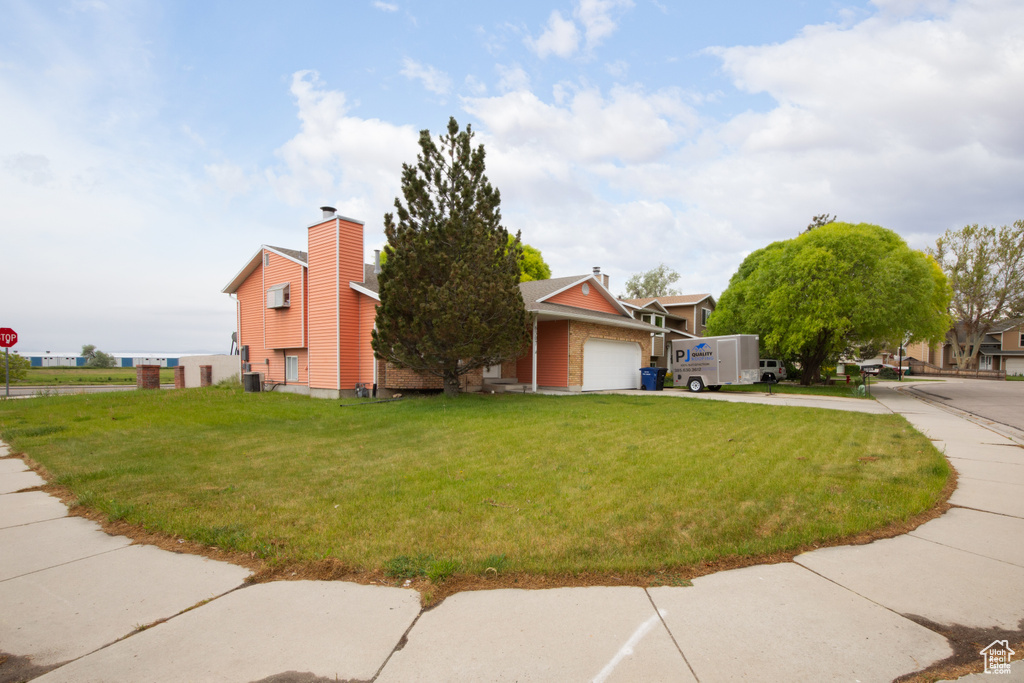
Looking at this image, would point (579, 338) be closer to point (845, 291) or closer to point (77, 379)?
point (845, 291)

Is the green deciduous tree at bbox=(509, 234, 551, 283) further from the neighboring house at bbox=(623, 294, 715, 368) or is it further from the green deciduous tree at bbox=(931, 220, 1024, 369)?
the green deciduous tree at bbox=(931, 220, 1024, 369)

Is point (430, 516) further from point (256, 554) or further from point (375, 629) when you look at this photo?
point (375, 629)

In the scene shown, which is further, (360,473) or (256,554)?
(360,473)

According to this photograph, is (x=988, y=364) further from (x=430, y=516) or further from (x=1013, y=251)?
(x=430, y=516)

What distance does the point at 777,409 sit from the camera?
14.0m

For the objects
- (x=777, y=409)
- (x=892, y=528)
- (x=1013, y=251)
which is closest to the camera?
(x=892, y=528)

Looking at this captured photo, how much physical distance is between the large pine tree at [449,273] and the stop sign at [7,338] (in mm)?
15595

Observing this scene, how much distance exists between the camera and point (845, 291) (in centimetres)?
2183

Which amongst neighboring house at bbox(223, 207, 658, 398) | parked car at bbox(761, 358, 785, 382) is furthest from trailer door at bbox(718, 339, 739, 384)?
parked car at bbox(761, 358, 785, 382)

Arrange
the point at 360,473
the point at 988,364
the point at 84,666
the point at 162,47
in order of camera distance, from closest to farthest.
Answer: the point at 84,666 < the point at 360,473 < the point at 162,47 < the point at 988,364

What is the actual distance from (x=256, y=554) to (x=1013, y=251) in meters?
56.5

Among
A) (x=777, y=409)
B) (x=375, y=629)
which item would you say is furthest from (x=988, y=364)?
(x=375, y=629)

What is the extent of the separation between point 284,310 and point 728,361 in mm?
17614

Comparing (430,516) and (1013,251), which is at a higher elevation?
(1013,251)
